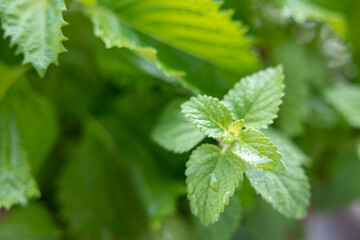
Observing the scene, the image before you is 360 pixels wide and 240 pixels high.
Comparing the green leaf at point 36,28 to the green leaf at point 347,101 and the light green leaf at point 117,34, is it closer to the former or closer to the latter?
the light green leaf at point 117,34

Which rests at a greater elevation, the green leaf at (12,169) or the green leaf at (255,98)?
the green leaf at (255,98)

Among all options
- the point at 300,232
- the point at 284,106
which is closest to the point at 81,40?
the point at 284,106

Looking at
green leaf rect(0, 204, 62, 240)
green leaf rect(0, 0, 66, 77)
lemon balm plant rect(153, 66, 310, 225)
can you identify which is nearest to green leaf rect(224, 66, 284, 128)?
lemon balm plant rect(153, 66, 310, 225)

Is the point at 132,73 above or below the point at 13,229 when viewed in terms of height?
above

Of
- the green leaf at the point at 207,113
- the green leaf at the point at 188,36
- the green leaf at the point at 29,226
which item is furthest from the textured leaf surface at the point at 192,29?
the green leaf at the point at 29,226

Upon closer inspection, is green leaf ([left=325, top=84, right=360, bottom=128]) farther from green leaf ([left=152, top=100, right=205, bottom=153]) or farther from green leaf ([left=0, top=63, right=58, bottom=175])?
green leaf ([left=0, top=63, right=58, bottom=175])

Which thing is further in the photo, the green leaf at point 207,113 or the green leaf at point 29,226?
the green leaf at point 29,226

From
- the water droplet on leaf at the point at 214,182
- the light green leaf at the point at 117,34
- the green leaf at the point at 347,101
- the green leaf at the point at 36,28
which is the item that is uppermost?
the green leaf at the point at 36,28

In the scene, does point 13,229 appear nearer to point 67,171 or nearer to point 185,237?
point 67,171
